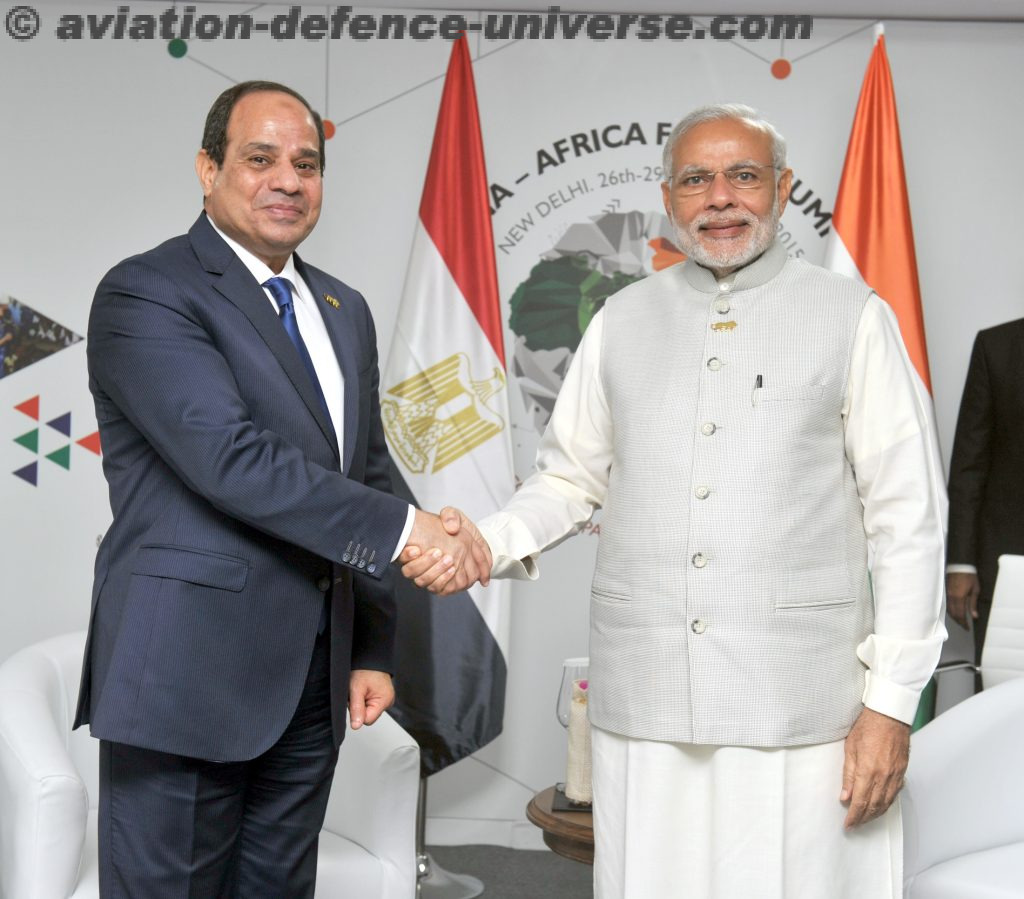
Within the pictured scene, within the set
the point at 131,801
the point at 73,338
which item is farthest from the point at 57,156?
the point at 131,801

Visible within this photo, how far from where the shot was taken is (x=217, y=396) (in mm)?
1802

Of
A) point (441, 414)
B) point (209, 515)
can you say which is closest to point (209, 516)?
point (209, 515)

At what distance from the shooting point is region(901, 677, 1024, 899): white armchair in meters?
2.27

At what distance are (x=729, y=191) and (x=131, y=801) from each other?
52.3 inches

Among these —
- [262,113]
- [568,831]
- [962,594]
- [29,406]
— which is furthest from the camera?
[29,406]

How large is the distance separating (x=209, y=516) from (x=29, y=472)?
7.76 ft

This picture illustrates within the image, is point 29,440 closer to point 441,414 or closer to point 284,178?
point 441,414

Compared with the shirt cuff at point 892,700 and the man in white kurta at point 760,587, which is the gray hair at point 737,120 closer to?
the man in white kurta at point 760,587

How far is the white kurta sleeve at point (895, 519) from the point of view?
1.80 meters

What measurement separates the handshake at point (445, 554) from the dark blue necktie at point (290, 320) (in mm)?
154

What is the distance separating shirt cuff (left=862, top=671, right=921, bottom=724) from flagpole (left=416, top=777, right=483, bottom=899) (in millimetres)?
1853

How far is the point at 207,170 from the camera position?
6.72 ft

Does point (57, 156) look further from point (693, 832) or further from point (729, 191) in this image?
point (693, 832)

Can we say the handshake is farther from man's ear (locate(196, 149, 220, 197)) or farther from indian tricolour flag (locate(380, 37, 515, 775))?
indian tricolour flag (locate(380, 37, 515, 775))
